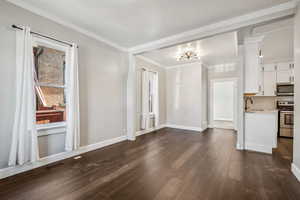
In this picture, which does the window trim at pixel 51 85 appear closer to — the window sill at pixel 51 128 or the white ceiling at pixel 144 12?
the window sill at pixel 51 128

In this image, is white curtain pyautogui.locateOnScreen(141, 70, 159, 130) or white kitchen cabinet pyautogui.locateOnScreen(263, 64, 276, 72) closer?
white kitchen cabinet pyautogui.locateOnScreen(263, 64, 276, 72)

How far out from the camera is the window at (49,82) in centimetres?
252

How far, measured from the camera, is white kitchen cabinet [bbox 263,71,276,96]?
16.2ft

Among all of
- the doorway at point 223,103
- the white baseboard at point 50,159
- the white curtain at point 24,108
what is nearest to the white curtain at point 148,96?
the white baseboard at point 50,159

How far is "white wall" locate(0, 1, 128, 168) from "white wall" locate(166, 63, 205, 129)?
2793 millimetres

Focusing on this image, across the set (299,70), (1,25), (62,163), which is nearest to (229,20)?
(299,70)

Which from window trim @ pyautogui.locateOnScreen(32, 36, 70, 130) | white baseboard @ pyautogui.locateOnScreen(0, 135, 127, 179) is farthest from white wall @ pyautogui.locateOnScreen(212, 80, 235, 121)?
window trim @ pyautogui.locateOnScreen(32, 36, 70, 130)

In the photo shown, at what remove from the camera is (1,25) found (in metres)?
2.07

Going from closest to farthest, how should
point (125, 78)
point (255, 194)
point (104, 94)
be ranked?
point (255, 194) → point (104, 94) → point (125, 78)

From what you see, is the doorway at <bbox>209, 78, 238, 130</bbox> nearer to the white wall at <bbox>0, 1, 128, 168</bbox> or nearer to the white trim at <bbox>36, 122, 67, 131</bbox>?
the white wall at <bbox>0, 1, 128, 168</bbox>

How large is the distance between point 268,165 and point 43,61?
4740 mm

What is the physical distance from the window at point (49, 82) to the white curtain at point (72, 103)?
0.59ft

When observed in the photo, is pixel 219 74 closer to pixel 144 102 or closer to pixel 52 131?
pixel 144 102

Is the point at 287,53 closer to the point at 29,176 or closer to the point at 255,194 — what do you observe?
the point at 255,194
